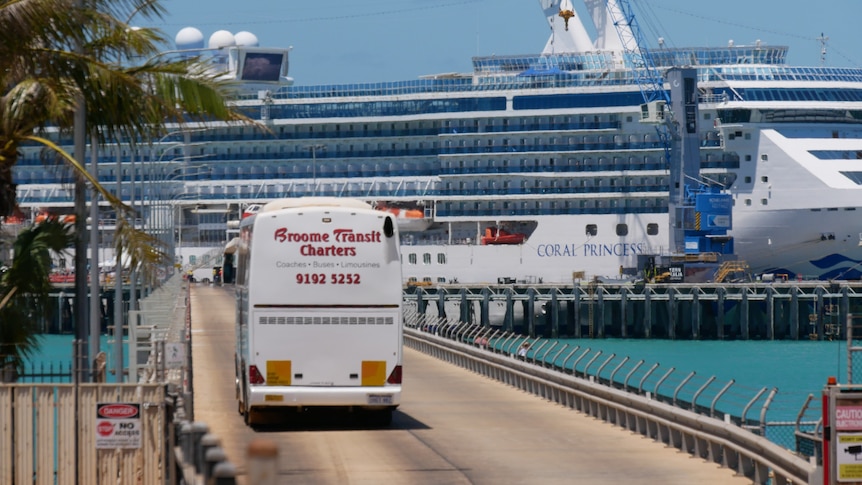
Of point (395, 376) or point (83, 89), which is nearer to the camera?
point (83, 89)

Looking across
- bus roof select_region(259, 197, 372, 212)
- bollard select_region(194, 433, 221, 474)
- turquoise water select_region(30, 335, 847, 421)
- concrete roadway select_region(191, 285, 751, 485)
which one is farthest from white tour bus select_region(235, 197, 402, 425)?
turquoise water select_region(30, 335, 847, 421)

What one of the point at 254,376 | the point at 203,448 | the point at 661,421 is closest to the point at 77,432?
the point at 203,448

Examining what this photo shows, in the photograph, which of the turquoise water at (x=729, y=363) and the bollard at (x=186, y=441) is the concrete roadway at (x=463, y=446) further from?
the turquoise water at (x=729, y=363)

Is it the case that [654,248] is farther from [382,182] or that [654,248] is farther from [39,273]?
[39,273]

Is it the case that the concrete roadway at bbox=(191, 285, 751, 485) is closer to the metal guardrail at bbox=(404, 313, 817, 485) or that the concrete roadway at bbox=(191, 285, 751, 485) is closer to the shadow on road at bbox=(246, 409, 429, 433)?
the shadow on road at bbox=(246, 409, 429, 433)

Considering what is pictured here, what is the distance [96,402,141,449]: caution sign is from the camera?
16234 mm

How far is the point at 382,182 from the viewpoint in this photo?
10006 centimetres

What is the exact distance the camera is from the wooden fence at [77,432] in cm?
1625

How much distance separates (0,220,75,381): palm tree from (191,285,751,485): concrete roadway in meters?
2.95

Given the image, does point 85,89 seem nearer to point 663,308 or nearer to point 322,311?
point 322,311

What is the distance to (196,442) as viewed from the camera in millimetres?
12367

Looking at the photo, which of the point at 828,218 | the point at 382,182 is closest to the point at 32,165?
the point at 382,182

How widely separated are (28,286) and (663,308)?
68.8 m

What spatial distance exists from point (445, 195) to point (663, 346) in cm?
2408
